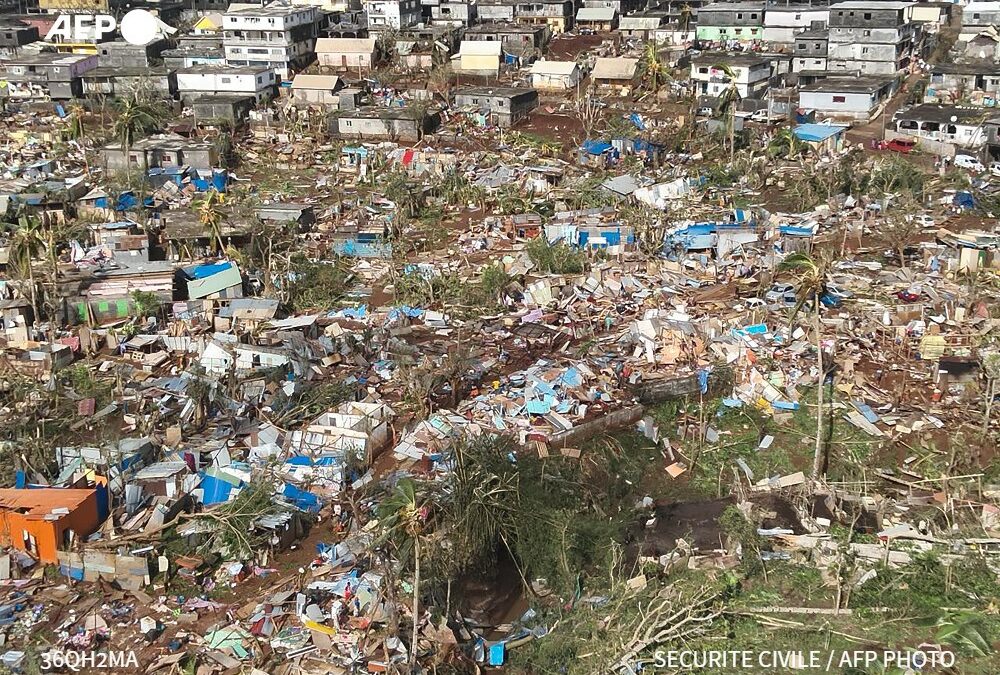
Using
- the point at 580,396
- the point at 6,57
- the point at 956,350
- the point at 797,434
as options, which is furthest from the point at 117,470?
the point at 6,57

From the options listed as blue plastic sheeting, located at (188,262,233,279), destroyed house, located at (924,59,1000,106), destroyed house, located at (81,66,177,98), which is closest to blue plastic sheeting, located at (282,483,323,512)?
blue plastic sheeting, located at (188,262,233,279)

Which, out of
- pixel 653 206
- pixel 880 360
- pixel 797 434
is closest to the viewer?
pixel 797 434

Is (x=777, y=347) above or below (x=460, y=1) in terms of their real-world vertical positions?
below

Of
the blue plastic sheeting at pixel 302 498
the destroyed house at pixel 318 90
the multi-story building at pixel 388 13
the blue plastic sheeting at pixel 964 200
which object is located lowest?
the blue plastic sheeting at pixel 302 498

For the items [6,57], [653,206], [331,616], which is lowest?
[331,616]

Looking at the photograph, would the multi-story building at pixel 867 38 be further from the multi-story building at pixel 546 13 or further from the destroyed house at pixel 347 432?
the destroyed house at pixel 347 432

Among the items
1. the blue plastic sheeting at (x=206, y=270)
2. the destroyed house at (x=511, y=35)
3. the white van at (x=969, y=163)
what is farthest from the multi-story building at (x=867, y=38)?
the blue plastic sheeting at (x=206, y=270)

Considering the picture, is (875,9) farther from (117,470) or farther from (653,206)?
(117,470)
